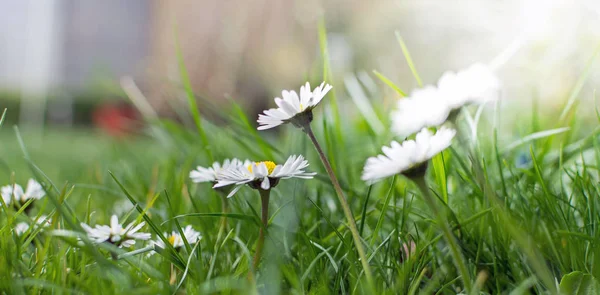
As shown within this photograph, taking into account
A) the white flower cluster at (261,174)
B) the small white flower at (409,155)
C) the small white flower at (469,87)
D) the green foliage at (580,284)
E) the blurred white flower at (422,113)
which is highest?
the small white flower at (469,87)

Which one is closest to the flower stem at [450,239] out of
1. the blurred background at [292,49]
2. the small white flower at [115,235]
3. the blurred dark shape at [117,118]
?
the small white flower at [115,235]

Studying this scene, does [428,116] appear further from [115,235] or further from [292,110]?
[115,235]

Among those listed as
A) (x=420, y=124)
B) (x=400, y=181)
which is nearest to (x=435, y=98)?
(x=420, y=124)

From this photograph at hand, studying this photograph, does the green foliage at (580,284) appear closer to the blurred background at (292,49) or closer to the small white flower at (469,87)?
the small white flower at (469,87)

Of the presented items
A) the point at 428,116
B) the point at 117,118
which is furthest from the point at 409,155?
the point at 117,118

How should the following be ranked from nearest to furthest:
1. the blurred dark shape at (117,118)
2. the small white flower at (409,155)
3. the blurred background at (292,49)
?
the small white flower at (409,155) → the blurred background at (292,49) → the blurred dark shape at (117,118)
